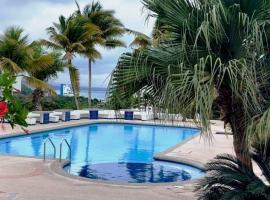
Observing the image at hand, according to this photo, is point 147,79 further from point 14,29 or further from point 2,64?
point 14,29

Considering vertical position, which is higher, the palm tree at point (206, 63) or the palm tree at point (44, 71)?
the palm tree at point (44, 71)

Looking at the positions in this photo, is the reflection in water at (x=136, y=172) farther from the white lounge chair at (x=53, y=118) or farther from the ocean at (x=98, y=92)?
the white lounge chair at (x=53, y=118)

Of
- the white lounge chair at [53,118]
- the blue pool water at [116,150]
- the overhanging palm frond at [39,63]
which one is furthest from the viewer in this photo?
the white lounge chair at [53,118]

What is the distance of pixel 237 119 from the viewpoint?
5.18 m

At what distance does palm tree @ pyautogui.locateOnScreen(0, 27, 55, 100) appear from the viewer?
2220 centimetres

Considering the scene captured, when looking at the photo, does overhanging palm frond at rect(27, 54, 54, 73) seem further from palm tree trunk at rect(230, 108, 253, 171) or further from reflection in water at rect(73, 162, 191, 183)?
palm tree trunk at rect(230, 108, 253, 171)

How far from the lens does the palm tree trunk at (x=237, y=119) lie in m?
5.00

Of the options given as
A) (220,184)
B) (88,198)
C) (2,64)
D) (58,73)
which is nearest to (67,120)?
(58,73)

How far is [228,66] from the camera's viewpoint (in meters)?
4.25

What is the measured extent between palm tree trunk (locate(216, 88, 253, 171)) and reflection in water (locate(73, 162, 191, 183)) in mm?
5339

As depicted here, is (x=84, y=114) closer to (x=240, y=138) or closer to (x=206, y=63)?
(x=240, y=138)

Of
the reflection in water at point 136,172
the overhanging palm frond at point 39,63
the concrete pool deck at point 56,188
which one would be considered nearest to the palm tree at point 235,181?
the concrete pool deck at point 56,188

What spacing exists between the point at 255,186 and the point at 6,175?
6420mm

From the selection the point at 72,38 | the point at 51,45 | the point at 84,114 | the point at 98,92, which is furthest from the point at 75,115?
the point at 98,92
